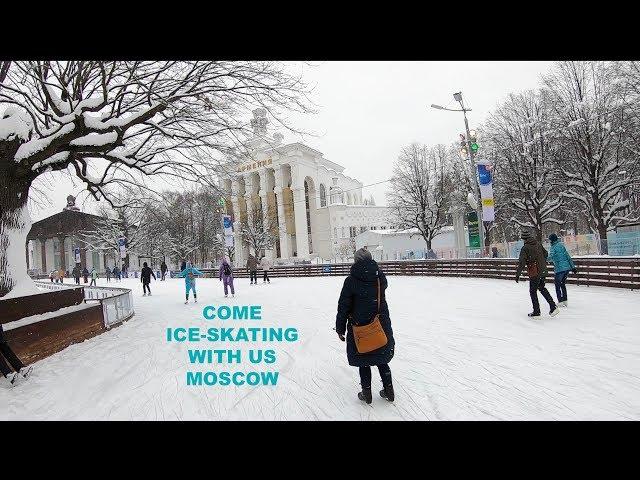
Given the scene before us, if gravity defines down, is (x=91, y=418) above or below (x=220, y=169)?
below

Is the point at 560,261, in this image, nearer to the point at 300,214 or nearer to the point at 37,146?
the point at 37,146

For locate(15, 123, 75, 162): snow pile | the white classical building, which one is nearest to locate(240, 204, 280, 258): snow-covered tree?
the white classical building

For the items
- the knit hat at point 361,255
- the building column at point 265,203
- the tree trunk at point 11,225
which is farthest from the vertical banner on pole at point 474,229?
the building column at point 265,203

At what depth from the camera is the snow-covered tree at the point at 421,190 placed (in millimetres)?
38875

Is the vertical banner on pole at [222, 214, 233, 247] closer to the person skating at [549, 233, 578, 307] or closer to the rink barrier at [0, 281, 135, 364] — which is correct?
the rink barrier at [0, 281, 135, 364]

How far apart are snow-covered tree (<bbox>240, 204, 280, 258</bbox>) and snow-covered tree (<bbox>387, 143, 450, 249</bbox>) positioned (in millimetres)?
14591

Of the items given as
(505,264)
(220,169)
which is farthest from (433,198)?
(220,169)

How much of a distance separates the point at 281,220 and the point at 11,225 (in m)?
41.0

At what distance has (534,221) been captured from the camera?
30.3m

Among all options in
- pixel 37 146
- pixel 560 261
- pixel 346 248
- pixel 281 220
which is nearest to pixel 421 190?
pixel 346 248

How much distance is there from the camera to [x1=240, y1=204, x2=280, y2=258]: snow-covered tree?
47.8 m

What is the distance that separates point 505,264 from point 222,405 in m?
16.4

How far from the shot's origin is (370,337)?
3891 millimetres
